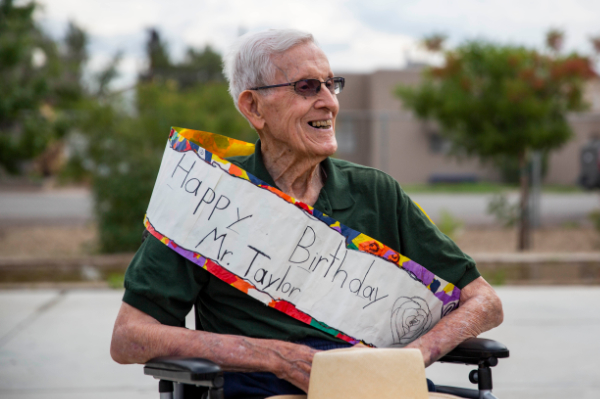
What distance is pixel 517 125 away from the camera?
8.59 m

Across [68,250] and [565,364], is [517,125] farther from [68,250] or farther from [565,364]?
[68,250]

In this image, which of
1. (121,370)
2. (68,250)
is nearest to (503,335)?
(121,370)

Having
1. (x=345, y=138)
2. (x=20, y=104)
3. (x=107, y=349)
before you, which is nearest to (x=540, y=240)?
(x=107, y=349)

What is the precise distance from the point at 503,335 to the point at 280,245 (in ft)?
11.4

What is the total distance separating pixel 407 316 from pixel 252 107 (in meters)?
0.76

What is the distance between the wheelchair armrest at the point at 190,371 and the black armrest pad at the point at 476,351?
68cm

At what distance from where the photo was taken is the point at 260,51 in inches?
76.5

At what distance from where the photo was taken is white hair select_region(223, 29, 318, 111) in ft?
6.34

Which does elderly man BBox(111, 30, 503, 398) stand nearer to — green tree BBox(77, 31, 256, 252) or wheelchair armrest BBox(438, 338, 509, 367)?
wheelchair armrest BBox(438, 338, 509, 367)

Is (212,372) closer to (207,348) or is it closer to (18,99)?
(207,348)

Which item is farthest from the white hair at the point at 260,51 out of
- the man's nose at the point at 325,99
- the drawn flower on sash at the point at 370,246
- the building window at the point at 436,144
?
the building window at the point at 436,144

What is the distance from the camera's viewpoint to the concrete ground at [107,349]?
3.83 meters

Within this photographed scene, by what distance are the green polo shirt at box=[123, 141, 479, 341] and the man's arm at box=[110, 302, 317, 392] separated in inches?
2.0

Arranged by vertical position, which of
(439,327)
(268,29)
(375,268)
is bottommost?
(439,327)
